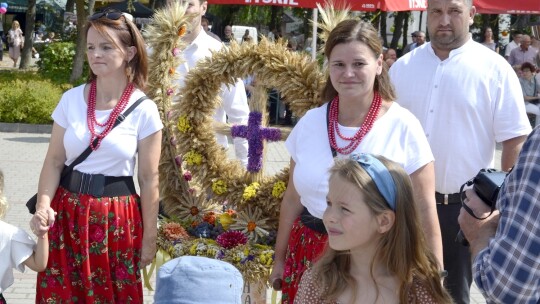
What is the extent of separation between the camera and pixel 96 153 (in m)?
3.69

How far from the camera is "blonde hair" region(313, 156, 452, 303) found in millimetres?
2543

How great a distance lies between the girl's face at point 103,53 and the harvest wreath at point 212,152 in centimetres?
55

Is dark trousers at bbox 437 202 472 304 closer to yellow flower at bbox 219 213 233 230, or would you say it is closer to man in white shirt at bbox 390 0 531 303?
man in white shirt at bbox 390 0 531 303

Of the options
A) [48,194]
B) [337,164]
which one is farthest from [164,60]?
[337,164]

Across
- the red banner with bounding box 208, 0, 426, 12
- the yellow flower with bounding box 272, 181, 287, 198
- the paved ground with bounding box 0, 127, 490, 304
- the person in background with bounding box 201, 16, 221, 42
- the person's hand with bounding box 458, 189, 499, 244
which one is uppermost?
the red banner with bounding box 208, 0, 426, 12

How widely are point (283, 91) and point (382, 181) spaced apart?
152 centimetres

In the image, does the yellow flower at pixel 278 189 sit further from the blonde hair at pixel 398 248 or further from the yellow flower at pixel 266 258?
the blonde hair at pixel 398 248

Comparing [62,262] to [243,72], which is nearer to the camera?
[62,262]

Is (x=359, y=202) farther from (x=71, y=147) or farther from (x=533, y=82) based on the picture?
(x=533, y=82)

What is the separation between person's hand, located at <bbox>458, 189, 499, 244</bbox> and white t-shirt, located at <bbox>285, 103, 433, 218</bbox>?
767mm

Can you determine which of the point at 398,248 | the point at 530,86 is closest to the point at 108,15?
the point at 398,248

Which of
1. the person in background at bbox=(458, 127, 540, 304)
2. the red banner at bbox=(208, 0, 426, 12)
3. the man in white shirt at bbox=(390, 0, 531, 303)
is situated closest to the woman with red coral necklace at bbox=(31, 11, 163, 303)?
the man in white shirt at bbox=(390, 0, 531, 303)

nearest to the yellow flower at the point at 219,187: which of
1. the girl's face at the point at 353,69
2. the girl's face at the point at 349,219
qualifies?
the girl's face at the point at 353,69

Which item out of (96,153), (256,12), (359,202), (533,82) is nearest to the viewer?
(359,202)
